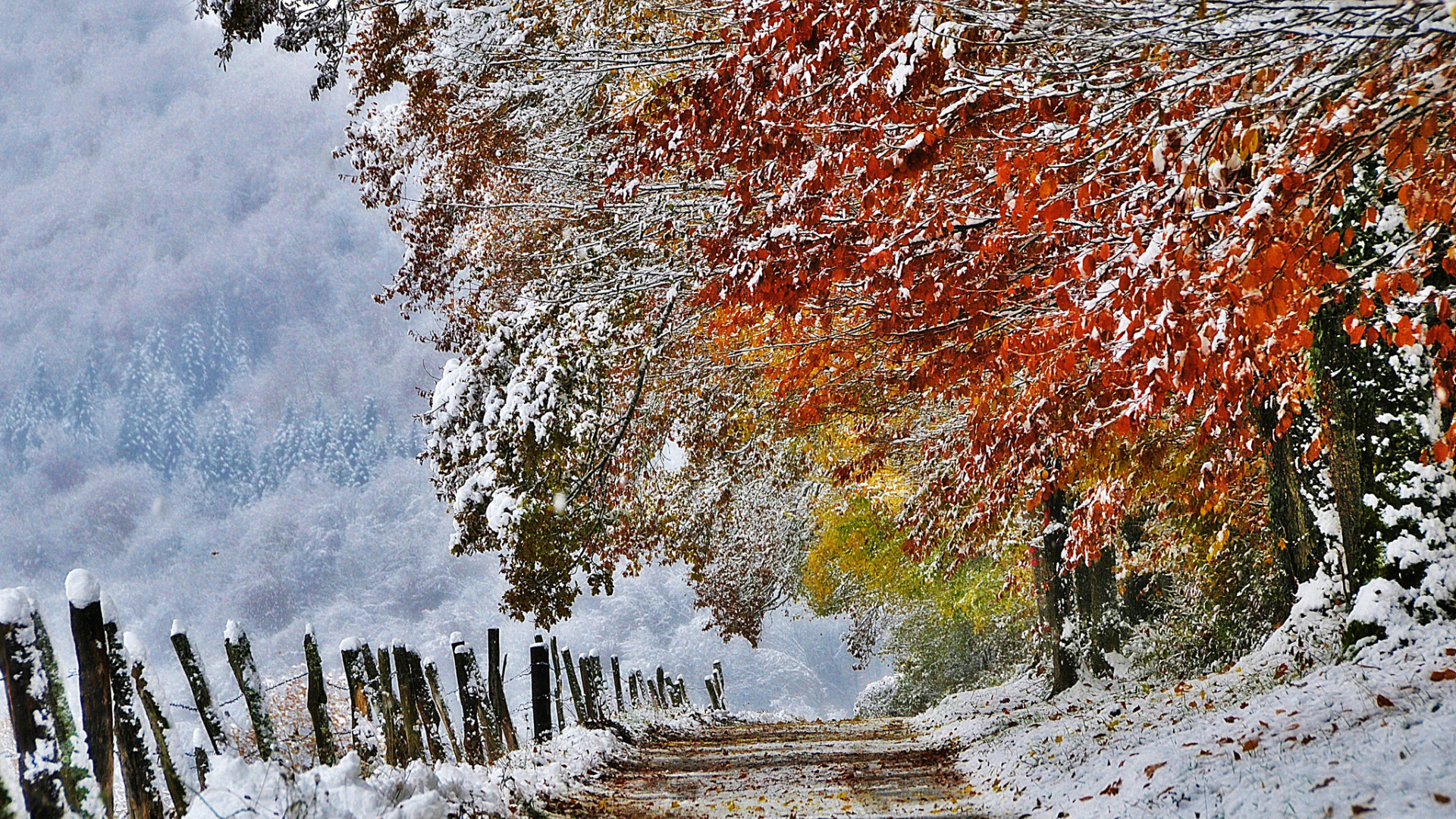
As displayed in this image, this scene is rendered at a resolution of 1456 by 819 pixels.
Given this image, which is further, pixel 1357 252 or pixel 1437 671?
pixel 1357 252

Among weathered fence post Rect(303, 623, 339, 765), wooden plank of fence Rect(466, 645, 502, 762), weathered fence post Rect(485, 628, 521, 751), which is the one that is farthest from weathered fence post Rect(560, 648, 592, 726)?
weathered fence post Rect(303, 623, 339, 765)

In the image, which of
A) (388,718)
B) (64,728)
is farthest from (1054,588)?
(64,728)

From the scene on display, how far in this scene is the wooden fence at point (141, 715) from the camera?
3.74 meters

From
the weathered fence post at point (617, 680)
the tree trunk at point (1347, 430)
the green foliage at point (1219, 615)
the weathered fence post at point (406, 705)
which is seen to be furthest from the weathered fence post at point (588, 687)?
the tree trunk at point (1347, 430)

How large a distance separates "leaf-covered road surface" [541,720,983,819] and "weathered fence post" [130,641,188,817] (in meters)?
3.11

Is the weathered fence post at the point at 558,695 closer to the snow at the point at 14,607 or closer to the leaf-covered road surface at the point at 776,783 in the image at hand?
the leaf-covered road surface at the point at 776,783

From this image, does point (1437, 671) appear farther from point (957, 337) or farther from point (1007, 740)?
point (1007, 740)

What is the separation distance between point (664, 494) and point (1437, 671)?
1367 centimetres

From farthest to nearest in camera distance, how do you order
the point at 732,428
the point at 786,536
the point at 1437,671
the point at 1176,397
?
the point at 786,536, the point at 732,428, the point at 1176,397, the point at 1437,671

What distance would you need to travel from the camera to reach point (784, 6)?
6.22 meters

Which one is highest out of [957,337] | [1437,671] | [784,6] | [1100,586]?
[784,6]

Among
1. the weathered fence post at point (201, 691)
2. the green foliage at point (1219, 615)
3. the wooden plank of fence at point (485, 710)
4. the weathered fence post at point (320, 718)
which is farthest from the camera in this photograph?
the green foliage at point (1219, 615)

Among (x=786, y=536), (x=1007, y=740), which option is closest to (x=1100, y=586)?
(x=1007, y=740)

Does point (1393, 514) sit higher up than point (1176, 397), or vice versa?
point (1176, 397)
